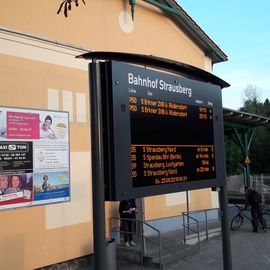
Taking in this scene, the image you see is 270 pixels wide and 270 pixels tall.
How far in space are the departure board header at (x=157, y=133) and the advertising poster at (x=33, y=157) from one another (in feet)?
12.9

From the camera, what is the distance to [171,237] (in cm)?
1132

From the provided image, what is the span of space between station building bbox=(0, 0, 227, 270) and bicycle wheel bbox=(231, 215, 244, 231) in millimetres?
3535

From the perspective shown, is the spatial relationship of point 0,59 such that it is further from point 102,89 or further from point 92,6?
point 102,89

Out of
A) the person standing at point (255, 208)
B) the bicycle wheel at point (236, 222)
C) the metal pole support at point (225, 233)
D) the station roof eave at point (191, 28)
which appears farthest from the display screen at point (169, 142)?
the bicycle wheel at point (236, 222)

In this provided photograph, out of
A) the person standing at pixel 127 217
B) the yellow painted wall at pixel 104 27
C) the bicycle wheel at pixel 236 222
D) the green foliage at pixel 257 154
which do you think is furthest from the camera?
the green foliage at pixel 257 154

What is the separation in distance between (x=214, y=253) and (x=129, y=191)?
691 cm

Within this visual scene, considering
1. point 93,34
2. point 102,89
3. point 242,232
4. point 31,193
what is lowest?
point 242,232

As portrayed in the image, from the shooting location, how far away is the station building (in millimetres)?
7996

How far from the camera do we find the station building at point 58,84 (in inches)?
315

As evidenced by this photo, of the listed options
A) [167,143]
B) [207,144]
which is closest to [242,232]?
[207,144]

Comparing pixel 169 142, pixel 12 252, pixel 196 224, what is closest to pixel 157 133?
pixel 169 142

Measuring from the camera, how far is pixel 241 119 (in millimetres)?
18188

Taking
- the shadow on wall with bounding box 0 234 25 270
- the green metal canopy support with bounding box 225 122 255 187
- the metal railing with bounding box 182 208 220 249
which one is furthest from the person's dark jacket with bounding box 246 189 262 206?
the shadow on wall with bounding box 0 234 25 270

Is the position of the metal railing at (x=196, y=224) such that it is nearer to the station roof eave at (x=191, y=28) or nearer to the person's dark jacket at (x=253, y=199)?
the person's dark jacket at (x=253, y=199)
